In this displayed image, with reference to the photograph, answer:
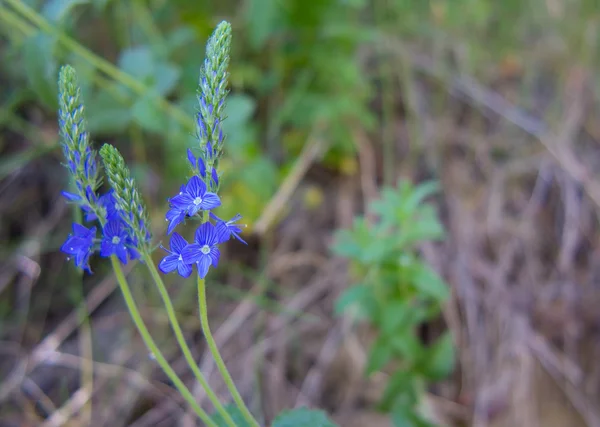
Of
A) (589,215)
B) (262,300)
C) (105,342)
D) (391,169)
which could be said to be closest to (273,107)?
(391,169)

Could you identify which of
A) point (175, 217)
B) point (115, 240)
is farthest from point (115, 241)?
point (175, 217)

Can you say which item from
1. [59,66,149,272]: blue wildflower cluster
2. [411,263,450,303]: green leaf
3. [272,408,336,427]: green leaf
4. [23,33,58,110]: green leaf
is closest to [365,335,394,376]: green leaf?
[411,263,450,303]: green leaf

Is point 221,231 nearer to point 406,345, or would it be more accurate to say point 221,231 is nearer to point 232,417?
point 232,417

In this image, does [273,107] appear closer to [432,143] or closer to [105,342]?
[432,143]

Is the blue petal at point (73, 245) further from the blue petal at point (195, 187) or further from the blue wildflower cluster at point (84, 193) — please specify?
the blue petal at point (195, 187)

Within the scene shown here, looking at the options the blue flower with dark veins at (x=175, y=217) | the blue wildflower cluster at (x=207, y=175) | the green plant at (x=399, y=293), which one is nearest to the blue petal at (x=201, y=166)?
the blue wildflower cluster at (x=207, y=175)

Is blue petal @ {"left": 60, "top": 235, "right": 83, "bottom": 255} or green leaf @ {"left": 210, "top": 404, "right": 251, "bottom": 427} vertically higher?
blue petal @ {"left": 60, "top": 235, "right": 83, "bottom": 255}

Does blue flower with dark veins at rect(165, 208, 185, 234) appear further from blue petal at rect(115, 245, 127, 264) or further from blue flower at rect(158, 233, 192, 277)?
blue petal at rect(115, 245, 127, 264)
